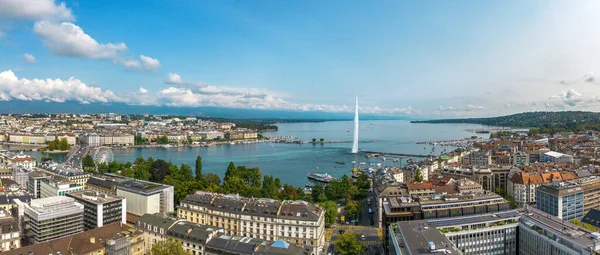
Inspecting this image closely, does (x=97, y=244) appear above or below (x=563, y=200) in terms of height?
below

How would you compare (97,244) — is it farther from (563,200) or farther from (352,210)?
(563,200)

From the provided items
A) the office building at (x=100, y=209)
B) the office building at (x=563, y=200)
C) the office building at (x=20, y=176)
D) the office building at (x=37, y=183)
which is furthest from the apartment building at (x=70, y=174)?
the office building at (x=563, y=200)

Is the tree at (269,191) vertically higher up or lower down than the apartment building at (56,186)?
lower down

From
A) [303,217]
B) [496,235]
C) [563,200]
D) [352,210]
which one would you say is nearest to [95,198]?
[303,217]

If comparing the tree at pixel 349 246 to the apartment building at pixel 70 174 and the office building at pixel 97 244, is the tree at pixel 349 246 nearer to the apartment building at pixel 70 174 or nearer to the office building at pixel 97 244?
the office building at pixel 97 244

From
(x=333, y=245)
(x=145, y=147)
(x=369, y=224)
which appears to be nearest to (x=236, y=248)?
(x=333, y=245)
